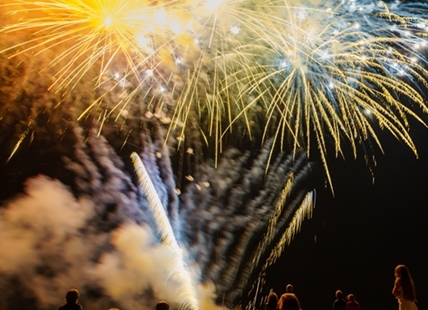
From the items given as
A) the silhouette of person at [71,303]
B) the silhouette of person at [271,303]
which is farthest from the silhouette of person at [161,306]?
the silhouette of person at [271,303]

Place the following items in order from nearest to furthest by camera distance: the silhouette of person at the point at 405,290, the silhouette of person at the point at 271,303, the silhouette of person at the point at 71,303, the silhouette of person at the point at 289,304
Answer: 1. the silhouette of person at the point at 289,304
2. the silhouette of person at the point at 405,290
3. the silhouette of person at the point at 71,303
4. the silhouette of person at the point at 271,303

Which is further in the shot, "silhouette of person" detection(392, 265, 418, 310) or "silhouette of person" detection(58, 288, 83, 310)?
"silhouette of person" detection(58, 288, 83, 310)

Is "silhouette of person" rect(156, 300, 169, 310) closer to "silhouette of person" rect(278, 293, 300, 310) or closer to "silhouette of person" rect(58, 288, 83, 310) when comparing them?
"silhouette of person" rect(58, 288, 83, 310)

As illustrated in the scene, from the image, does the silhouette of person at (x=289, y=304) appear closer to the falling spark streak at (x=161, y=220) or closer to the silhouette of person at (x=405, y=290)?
the silhouette of person at (x=405, y=290)

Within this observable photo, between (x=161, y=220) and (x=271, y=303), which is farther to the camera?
(x=161, y=220)

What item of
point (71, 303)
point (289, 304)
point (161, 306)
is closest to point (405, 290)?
point (289, 304)

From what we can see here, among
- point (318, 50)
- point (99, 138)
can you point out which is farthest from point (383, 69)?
point (99, 138)

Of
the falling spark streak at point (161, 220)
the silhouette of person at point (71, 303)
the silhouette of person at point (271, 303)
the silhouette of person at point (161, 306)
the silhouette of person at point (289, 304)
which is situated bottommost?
the silhouette of person at point (289, 304)

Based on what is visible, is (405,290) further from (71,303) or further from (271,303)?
(71,303)

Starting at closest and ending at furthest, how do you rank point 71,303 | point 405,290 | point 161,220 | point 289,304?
point 289,304 → point 405,290 → point 71,303 → point 161,220

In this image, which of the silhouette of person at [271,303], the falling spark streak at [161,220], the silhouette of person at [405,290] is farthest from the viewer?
the falling spark streak at [161,220]

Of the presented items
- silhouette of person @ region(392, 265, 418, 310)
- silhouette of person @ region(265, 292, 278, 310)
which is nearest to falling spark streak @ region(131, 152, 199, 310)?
silhouette of person @ region(265, 292, 278, 310)

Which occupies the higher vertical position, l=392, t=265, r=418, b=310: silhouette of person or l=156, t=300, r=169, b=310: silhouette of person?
l=156, t=300, r=169, b=310: silhouette of person
